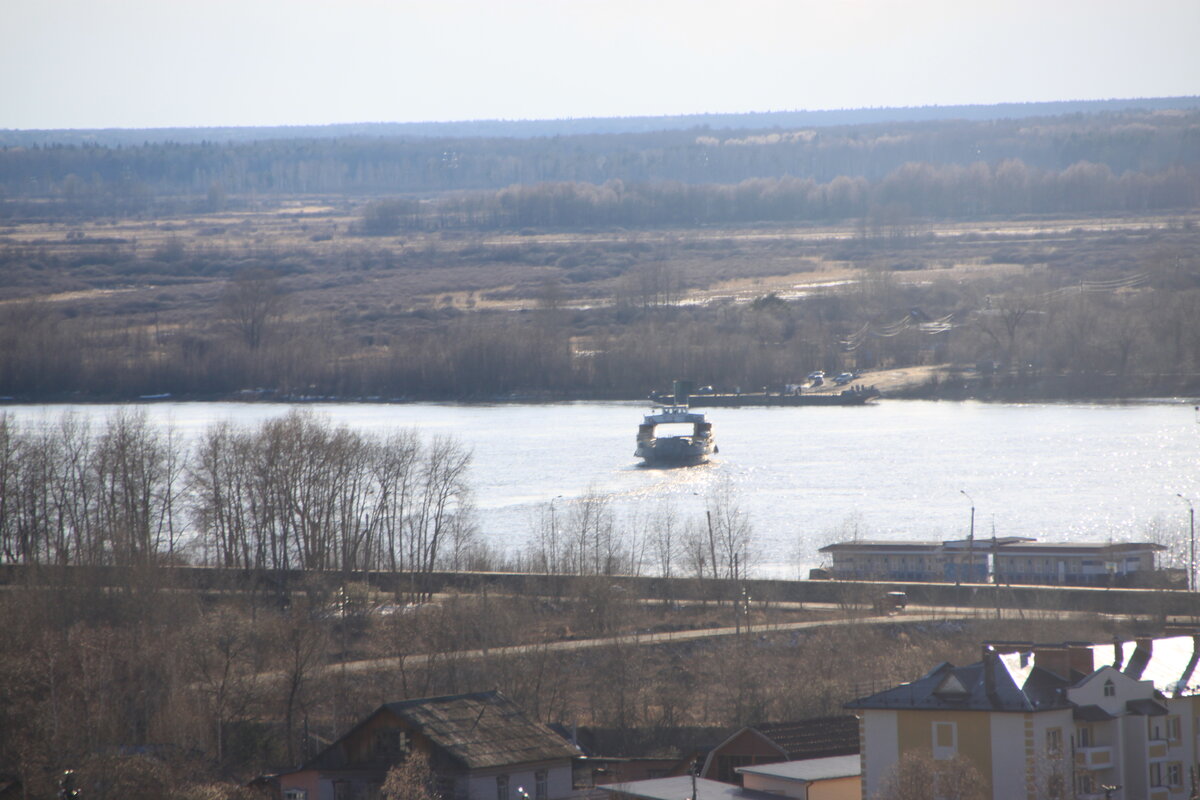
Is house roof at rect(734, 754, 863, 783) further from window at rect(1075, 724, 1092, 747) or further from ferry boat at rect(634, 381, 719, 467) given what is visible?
ferry boat at rect(634, 381, 719, 467)

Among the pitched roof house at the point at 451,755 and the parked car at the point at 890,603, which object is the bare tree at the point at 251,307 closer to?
the parked car at the point at 890,603

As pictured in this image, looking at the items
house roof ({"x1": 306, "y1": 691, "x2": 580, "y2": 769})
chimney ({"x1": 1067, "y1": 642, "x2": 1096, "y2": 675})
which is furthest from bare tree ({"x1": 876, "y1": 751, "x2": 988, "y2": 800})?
house roof ({"x1": 306, "y1": 691, "x2": 580, "y2": 769})

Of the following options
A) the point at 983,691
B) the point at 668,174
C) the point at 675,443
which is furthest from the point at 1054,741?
the point at 668,174

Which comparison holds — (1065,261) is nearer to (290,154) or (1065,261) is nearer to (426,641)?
(426,641)

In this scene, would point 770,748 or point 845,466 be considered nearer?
point 770,748

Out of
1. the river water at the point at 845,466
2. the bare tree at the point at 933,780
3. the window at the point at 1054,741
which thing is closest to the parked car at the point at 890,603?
the river water at the point at 845,466

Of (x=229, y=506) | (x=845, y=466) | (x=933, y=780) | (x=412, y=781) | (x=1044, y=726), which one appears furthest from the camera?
(x=845, y=466)

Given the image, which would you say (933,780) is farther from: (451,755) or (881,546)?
(881,546)
